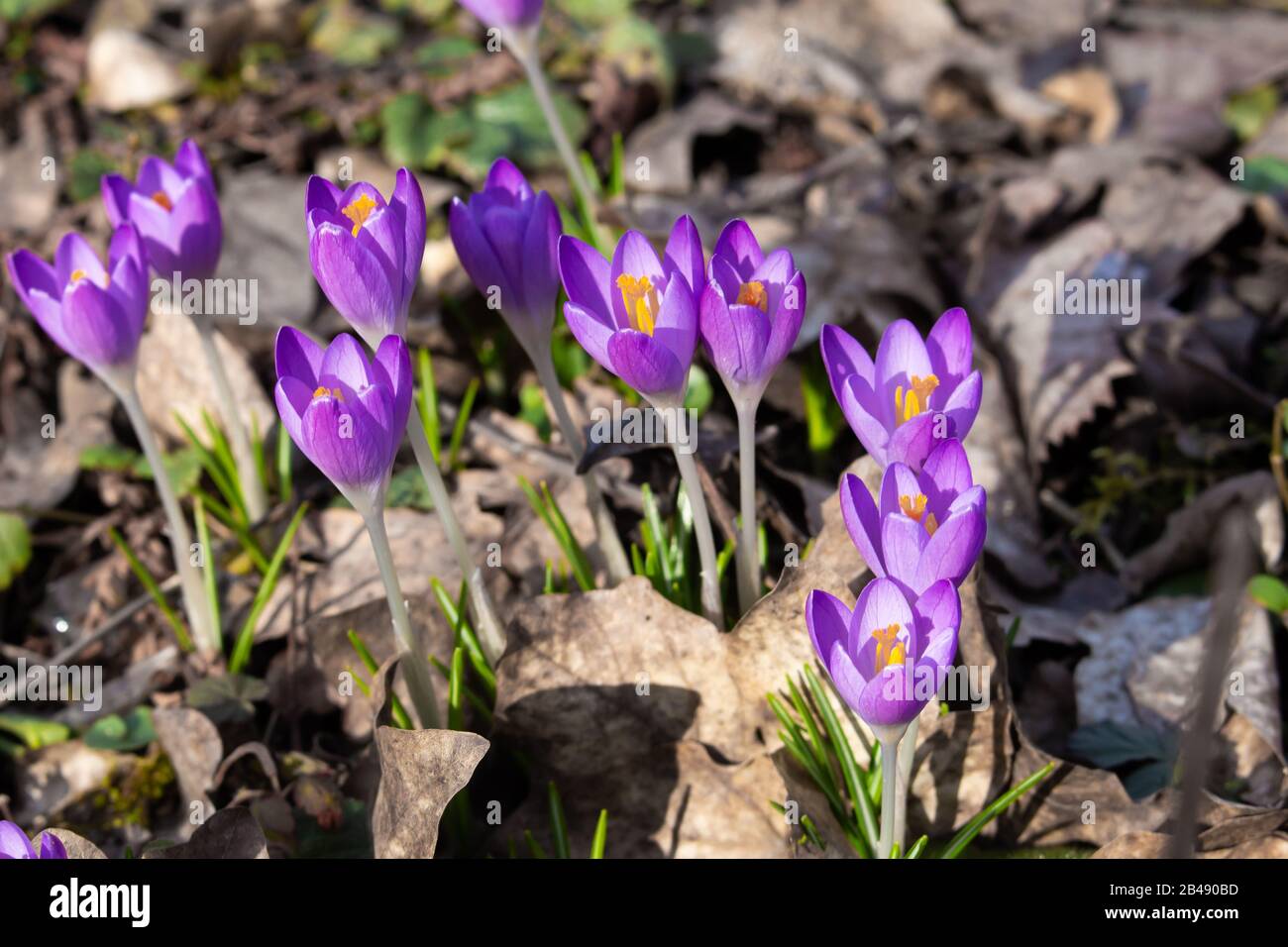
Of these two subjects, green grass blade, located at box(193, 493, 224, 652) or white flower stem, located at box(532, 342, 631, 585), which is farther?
green grass blade, located at box(193, 493, 224, 652)

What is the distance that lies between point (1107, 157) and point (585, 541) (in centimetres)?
245

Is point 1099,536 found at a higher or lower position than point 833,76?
lower

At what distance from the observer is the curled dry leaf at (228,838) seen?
2.02 m

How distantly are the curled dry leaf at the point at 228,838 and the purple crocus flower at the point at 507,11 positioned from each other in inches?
81.4

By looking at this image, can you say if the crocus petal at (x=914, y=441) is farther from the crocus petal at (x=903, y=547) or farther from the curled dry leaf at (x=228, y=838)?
the curled dry leaf at (x=228, y=838)

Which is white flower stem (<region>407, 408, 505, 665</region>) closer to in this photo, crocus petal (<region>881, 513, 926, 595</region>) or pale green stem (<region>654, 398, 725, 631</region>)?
pale green stem (<region>654, 398, 725, 631</region>)

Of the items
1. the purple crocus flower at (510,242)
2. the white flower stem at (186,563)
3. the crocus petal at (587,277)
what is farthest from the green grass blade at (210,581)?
the crocus petal at (587,277)

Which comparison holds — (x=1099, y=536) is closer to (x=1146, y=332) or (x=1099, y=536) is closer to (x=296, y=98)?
(x=1146, y=332)

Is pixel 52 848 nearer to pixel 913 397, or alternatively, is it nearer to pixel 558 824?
pixel 558 824

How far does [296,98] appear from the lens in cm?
438

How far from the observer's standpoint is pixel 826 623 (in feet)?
5.70

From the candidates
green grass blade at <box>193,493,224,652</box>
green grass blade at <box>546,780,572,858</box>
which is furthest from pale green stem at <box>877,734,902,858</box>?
green grass blade at <box>193,493,224,652</box>

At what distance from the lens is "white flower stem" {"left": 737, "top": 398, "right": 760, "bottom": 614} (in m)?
2.11

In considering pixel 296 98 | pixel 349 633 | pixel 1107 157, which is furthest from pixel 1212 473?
pixel 296 98
